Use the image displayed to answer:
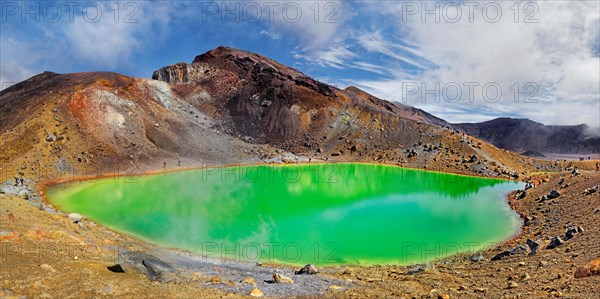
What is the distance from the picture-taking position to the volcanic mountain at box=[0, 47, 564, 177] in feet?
132

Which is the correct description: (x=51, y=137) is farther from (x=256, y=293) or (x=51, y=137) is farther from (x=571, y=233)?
(x=571, y=233)

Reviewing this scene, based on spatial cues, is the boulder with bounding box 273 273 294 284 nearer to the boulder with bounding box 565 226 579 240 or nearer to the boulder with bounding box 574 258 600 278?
the boulder with bounding box 574 258 600 278

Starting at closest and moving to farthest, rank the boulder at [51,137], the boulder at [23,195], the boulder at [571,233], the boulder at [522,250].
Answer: the boulder at [522,250], the boulder at [571,233], the boulder at [23,195], the boulder at [51,137]

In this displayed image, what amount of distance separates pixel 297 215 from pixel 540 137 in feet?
477

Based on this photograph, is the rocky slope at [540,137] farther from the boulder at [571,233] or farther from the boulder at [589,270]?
the boulder at [589,270]

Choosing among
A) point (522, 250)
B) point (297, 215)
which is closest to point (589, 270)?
point (522, 250)

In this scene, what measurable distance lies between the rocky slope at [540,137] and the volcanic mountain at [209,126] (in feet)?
280

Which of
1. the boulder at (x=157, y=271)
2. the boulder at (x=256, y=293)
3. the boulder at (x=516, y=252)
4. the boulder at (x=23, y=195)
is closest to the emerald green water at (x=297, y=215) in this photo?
the boulder at (x=23, y=195)

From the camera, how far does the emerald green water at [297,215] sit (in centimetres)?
1797

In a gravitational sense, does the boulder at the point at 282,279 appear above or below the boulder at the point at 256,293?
below

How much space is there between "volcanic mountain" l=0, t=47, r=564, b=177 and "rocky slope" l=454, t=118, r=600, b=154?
85.3 m

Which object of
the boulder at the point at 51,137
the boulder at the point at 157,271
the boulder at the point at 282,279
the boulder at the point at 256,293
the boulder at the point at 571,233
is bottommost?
the boulder at the point at 282,279

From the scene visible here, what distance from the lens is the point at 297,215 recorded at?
2420 cm

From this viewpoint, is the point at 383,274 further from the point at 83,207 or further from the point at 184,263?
the point at 83,207
